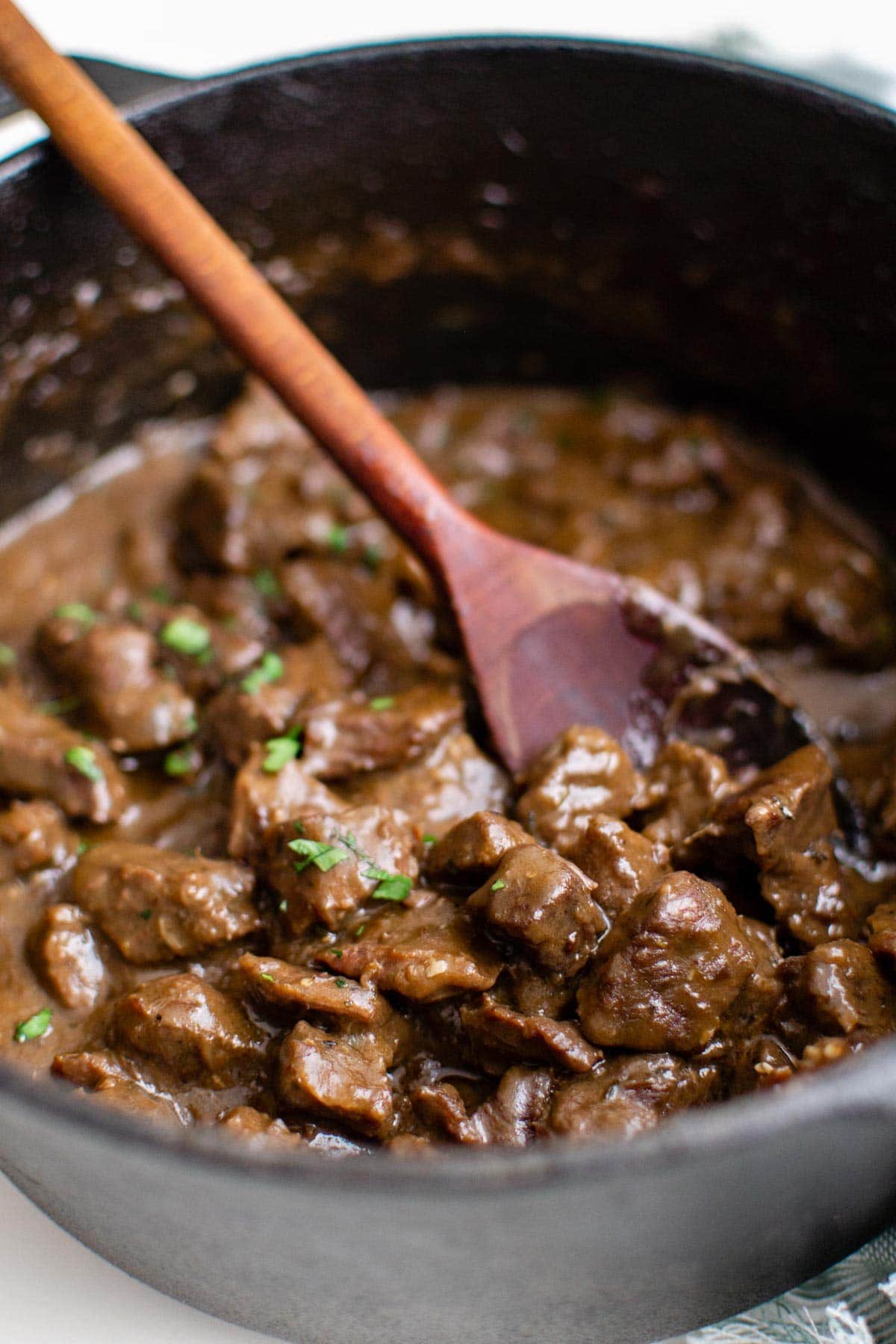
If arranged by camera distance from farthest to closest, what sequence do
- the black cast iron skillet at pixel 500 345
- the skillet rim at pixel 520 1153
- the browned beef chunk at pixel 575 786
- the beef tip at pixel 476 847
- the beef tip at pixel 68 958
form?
the browned beef chunk at pixel 575 786, the beef tip at pixel 68 958, the beef tip at pixel 476 847, the black cast iron skillet at pixel 500 345, the skillet rim at pixel 520 1153

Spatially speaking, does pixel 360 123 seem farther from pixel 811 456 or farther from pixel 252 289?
pixel 811 456

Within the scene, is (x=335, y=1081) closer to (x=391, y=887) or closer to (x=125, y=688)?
(x=391, y=887)

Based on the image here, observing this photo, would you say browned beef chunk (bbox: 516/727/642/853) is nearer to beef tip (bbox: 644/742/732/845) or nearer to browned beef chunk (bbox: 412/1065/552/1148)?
beef tip (bbox: 644/742/732/845)

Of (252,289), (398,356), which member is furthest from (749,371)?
(252,289)

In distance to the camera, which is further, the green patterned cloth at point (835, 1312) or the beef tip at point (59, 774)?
the beef tip at point (59, 774)

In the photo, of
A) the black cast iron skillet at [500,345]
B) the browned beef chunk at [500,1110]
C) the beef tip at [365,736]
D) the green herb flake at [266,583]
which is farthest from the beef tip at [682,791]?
the green herb flake at [266,583]

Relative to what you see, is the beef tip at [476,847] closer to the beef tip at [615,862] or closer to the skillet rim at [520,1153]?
the beef tip at [615,862]

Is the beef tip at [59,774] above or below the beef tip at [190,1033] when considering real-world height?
above
